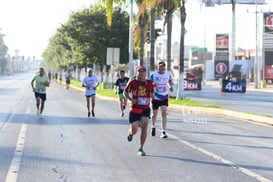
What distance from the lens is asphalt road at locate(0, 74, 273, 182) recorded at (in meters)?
9.01

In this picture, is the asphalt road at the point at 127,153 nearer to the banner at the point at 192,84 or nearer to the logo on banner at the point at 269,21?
the banner at the point at 192,84

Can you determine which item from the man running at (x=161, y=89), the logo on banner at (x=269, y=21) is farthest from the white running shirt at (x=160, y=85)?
the logo on banner at (x=269, y=21)

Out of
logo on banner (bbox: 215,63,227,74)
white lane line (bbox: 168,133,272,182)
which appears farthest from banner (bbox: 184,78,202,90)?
logo on banner (bbox: 215,63,227,74)

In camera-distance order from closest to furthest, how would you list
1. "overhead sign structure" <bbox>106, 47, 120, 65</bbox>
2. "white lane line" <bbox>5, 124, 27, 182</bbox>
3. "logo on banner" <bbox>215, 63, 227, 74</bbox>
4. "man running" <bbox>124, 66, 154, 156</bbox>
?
"white lane line" <bbox>5, 124, 27, 182</bbox> → "man running" <bbox>124, 66, 154, 156</bbox> → "overhead sign structure" <bbox>106, 47, 120, 65</bbox> → "logo on banner" <bbox>215, 63, 227, 74</bbox>

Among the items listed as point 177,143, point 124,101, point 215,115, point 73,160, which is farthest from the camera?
point 215,115

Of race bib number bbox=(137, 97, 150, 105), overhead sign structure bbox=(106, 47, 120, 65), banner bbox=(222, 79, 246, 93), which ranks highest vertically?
overhead sign structure bbox=(106, 47, 120, 65)

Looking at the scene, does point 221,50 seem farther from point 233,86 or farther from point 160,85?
point 160,85

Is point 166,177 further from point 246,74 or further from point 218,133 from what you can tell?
point 246,74

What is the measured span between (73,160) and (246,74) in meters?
78.6

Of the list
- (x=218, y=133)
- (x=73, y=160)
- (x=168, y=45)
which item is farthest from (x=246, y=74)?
(x=73, y=160)

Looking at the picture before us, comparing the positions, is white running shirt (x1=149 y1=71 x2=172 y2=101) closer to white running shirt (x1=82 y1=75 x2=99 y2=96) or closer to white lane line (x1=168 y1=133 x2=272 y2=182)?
white lane line (x1=168 y1=133 x2=272 y2=182)

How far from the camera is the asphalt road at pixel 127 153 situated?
355 inches

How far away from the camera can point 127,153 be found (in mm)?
11266

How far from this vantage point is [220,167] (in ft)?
32.0
